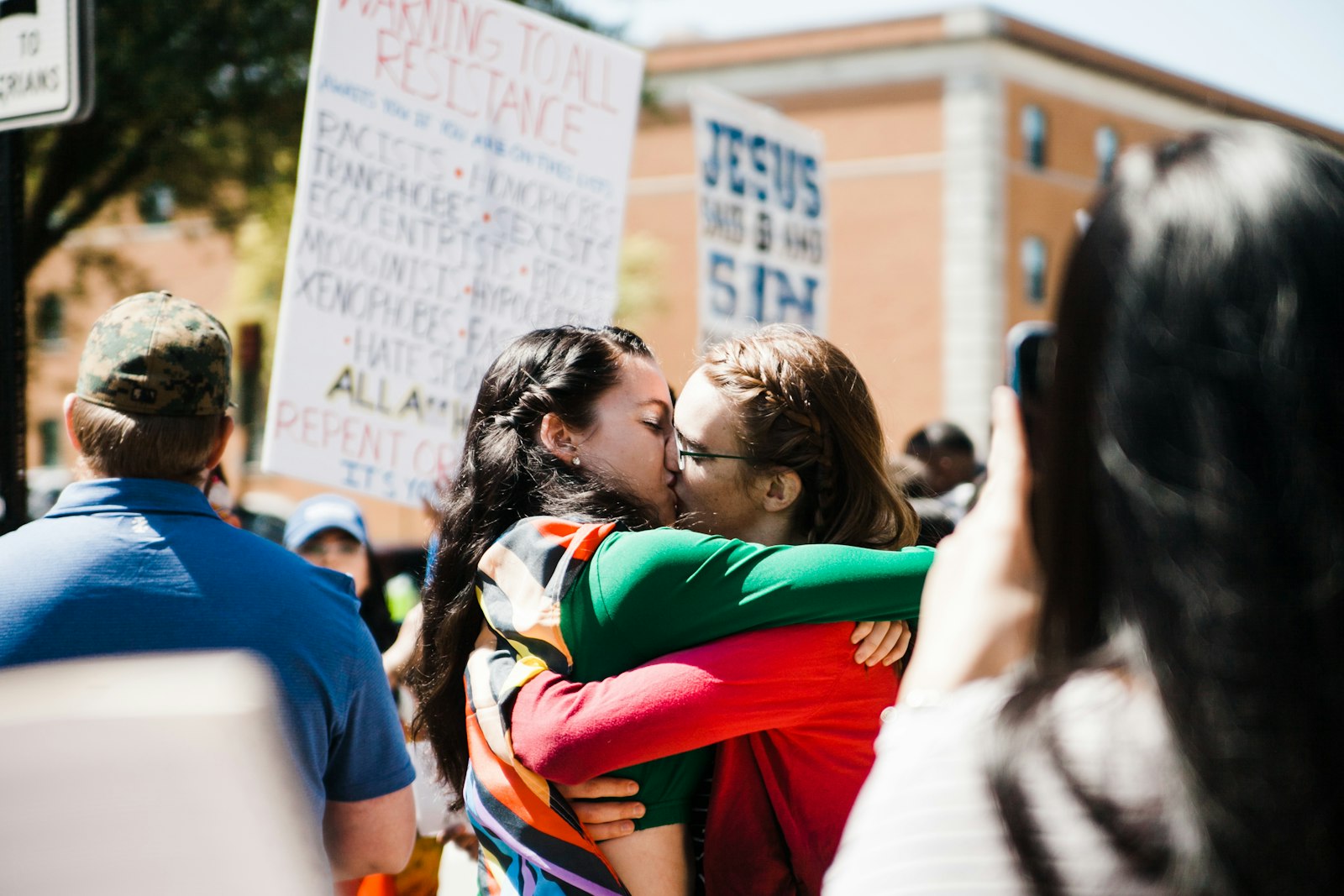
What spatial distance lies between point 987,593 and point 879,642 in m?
0.88

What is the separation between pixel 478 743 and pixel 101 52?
41.2 ft

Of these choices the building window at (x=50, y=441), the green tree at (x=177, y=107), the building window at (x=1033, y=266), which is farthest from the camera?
the building window at (x=50, y=441)

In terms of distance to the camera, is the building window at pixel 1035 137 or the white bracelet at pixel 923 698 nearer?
the white bracelet at pixel 923 698

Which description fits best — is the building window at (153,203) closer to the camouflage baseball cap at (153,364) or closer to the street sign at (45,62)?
A: the street sign at (45,62)

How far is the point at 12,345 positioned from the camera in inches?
106

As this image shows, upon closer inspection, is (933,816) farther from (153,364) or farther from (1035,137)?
(1035,137)

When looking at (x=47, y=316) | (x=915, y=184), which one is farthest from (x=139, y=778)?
(x=915, y=184)

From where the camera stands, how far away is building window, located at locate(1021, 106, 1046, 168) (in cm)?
2897

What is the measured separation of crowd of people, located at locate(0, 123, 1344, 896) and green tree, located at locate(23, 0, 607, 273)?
11533 millimetres

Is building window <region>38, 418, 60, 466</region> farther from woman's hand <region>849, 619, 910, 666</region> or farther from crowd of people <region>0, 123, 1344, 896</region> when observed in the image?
woman's hand <region>849, 619, 910, 666</region>

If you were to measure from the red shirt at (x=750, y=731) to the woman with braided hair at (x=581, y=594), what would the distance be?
0.02 m

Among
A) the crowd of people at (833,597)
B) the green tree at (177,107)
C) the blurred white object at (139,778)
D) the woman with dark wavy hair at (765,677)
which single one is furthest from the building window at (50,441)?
the blurred white object at (139,778)

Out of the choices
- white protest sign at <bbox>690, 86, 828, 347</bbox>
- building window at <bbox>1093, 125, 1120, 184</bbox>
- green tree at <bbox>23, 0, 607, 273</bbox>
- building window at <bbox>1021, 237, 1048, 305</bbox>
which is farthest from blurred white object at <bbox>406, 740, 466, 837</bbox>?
building window at <bbox>1093, 125, 1120, 184</bbox>

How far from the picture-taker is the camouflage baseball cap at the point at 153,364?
211cm
